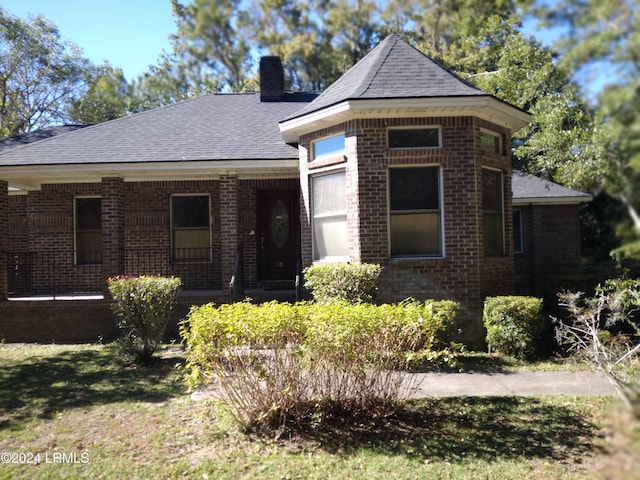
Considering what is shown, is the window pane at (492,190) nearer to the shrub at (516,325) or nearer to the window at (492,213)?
the window at (492,213)

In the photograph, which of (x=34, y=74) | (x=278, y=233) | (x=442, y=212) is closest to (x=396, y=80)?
(x=442, y=212)

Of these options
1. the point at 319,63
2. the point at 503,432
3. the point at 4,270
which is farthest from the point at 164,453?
the point at 319,63

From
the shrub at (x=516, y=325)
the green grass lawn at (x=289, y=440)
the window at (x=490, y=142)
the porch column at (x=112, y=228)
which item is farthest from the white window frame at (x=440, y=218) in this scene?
the porch column at (x=112, y=228)

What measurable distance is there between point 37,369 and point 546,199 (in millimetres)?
14905

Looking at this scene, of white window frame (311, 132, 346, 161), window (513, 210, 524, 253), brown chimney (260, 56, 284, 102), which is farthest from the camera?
window (513, 210, 524, 253)

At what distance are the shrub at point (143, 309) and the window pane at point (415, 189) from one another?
4272 millimetres

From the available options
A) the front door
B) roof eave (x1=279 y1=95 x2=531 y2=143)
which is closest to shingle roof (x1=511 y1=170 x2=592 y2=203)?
roof eave (x1=279 y1=95 x2=531 y2=143)

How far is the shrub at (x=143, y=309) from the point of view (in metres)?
7.55

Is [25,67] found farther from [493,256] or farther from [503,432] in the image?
[503,432]

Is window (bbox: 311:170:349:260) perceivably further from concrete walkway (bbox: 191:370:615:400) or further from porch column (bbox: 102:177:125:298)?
porch column (bbox: 102:177:125:298)

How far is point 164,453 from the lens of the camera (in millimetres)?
4547

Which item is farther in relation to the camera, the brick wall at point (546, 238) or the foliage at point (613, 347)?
the brick wall at point (546, 238)

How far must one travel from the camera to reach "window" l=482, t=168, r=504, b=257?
8930 mm

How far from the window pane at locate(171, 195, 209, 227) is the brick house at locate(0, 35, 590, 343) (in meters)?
0.03
